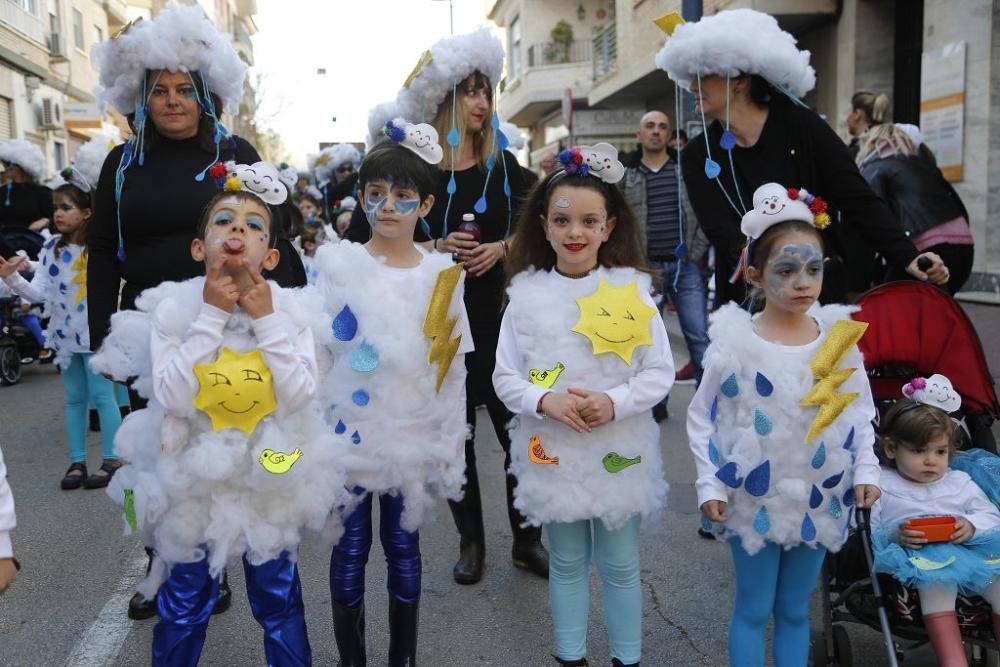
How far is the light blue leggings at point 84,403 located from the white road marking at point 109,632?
183cm

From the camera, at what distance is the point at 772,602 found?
116 inches

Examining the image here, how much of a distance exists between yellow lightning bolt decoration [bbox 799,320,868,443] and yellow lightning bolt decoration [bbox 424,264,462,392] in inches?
45.0

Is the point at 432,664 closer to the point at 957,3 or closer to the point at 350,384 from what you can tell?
the point at 350,384

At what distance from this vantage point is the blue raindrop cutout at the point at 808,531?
2844 mm

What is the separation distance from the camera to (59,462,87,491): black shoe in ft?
19.1

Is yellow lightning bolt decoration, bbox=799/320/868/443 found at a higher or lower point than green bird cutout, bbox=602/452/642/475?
higher

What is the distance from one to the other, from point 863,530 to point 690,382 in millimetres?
6099

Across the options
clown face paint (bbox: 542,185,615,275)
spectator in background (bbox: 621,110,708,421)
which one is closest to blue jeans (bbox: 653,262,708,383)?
spectator in background (bbox: 621,110,708,421)

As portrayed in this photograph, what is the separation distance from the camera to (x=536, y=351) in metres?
3.09

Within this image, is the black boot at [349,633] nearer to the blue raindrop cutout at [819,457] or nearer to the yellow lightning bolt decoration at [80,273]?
the blue raindrop cutout at [819,457]

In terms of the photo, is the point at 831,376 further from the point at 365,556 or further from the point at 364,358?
the point at 365,556

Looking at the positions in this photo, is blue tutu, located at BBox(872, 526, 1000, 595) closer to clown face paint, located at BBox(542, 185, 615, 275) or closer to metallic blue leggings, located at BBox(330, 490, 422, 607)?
clown face paint, located at BBox(542, 185, 615, 275)

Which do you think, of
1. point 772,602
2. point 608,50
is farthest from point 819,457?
point 608,50

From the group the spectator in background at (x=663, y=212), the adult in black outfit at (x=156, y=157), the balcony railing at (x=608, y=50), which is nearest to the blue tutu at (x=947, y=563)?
the adult in black outfit at (x=156, y=157)
